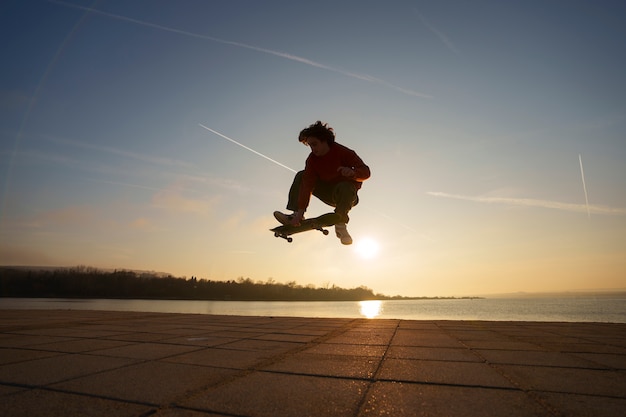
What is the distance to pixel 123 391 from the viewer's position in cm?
317

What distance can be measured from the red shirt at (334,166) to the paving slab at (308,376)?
109 inches

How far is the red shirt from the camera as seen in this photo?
651 centimetres

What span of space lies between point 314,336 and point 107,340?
3.49m

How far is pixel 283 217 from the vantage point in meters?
7.45

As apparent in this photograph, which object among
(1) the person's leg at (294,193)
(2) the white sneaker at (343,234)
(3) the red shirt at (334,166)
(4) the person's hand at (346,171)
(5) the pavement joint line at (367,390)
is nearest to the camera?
(5) the pavement joint line at (367,390)

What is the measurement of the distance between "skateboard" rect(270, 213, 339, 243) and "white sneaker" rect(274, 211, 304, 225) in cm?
24

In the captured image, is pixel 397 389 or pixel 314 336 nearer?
pixel 397 389

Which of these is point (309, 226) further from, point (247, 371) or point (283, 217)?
point (247, 371)

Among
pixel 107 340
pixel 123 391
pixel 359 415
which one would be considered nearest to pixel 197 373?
pixel 123 391

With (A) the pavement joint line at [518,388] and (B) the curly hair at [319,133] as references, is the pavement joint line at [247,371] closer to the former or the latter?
(A) the pavement joint line at [518,388]

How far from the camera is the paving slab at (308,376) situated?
2.78 m

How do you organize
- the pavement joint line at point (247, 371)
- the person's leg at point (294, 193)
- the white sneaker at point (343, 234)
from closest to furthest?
the pavement joint line at point (247, 371) → the person's leg at point (294, 193) → the white sneaker at point (343, 234)

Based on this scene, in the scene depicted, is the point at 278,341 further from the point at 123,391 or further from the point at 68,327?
the point at 68,327

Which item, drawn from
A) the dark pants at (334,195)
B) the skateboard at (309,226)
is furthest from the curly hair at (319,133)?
the skateboard at (309,226)
